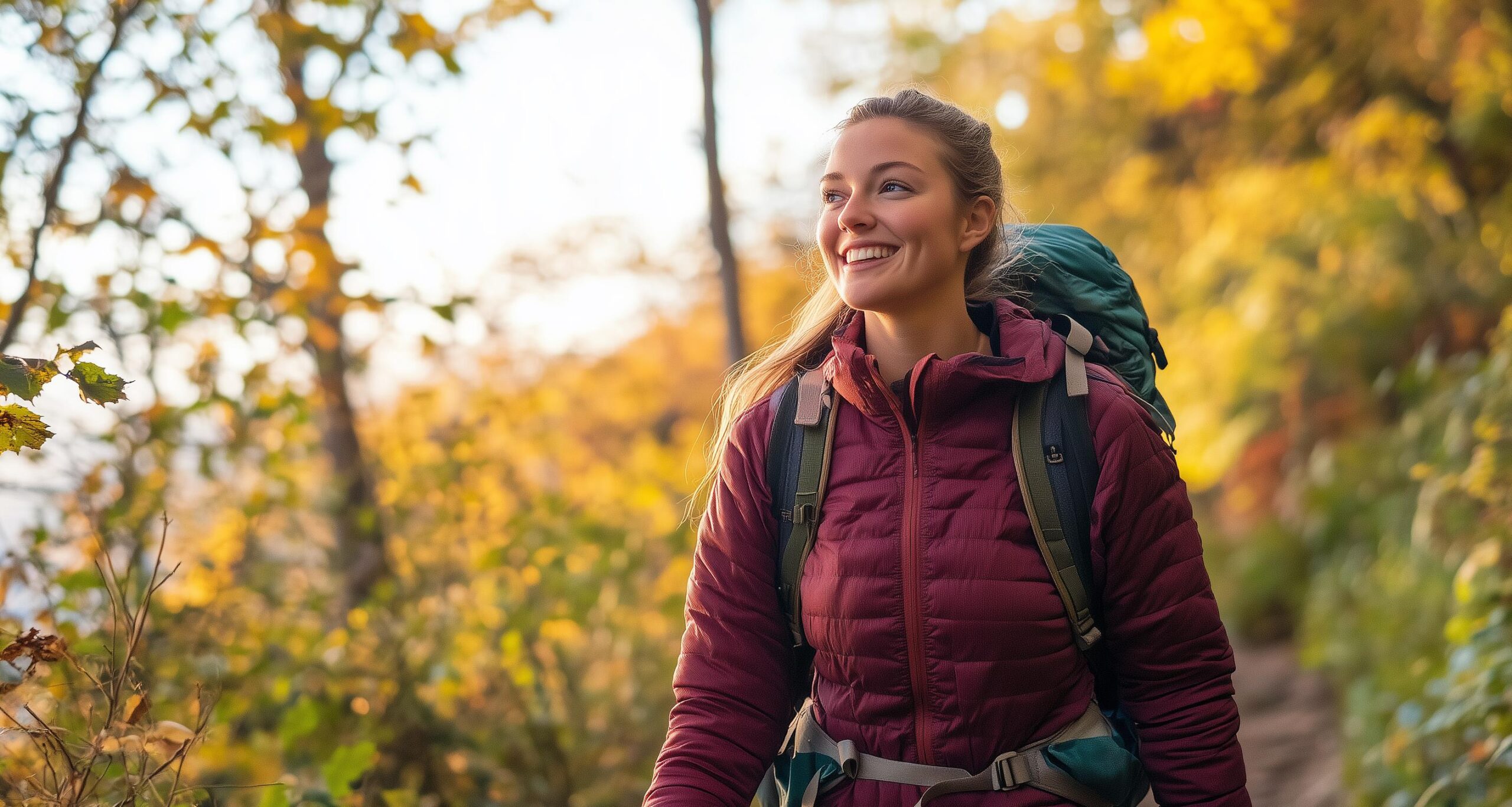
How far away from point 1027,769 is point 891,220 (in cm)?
93

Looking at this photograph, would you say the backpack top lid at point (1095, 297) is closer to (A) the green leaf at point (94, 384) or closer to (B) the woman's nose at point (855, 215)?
(B) the woman's nose at point (855, 215)

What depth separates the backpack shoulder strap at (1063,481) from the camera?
186 cm

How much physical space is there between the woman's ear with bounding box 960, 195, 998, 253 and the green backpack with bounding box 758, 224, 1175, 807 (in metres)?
0.12

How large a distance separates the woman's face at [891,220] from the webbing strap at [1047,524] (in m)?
0.32

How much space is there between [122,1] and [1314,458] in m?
9.81

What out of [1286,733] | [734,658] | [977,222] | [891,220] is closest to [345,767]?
[734,658]

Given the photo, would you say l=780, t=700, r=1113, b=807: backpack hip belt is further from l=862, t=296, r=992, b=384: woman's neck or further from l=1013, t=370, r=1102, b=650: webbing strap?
l=862, t=296, r=992, b=384: woman's neck

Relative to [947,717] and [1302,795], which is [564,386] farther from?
[947,717]

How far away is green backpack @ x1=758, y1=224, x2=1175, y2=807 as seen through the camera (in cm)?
188

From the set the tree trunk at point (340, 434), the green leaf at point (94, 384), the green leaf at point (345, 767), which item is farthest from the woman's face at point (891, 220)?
the tree trunk at point (340, 434)

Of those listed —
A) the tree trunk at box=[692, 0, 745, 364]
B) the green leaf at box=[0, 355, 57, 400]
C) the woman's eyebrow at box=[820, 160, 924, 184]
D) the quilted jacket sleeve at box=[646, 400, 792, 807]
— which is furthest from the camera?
the tree trunk at box=[692, 0, 745, 364]

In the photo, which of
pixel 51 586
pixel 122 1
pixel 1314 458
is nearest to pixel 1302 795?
pixel 1314 458

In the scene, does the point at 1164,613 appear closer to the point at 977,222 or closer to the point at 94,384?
the point at 977,222

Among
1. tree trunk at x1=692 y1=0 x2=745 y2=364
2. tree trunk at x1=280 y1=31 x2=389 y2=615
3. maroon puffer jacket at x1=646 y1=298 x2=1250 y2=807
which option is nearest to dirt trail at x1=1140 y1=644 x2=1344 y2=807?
tree trunk at x1=692 y1=0 x2=745 y2=364
